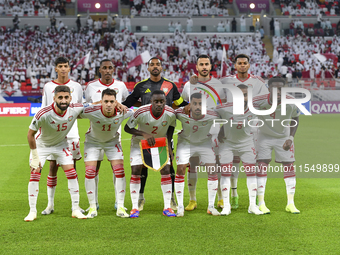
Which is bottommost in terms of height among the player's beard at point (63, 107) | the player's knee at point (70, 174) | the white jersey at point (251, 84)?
the player's knee at point (70, 174)

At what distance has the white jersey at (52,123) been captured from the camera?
19.5 ft

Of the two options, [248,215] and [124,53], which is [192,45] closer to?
[124,53]

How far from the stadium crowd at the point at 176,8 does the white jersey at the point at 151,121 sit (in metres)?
36.1

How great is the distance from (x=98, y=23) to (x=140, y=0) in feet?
23.4

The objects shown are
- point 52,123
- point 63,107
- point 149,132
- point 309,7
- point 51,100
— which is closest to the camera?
point 63,107

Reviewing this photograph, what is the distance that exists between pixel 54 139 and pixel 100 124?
71 cm

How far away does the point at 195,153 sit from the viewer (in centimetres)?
633

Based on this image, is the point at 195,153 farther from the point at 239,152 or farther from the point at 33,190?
the point at 33,190

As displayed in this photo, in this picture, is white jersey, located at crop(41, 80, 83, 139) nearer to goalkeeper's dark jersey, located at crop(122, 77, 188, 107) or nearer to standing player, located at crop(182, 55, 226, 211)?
goalkeeper's dark jersey, located at crop(122, 77, 188, 107)

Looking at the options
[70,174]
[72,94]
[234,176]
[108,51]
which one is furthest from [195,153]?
[108,51]

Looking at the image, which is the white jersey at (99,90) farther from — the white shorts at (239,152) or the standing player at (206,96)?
the white shorts at (239,152)

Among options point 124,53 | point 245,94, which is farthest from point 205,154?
point 124,53

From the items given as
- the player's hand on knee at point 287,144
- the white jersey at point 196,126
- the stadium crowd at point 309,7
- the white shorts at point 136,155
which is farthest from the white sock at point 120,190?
the stadium crowd at point 309,7

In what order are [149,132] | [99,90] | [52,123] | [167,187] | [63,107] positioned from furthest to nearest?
[99,90] → [149,132] → [167,187] → [52,123] → [63,107]
